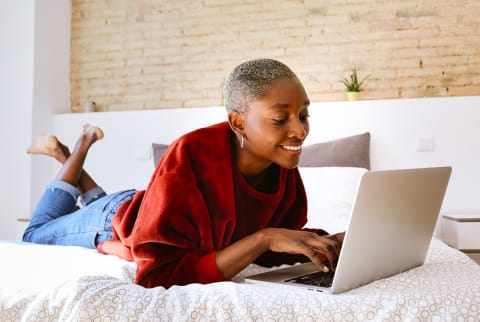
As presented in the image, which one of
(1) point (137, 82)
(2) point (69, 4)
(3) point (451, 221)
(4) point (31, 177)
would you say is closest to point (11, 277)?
(3) point (451, 221)

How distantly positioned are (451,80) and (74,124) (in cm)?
252

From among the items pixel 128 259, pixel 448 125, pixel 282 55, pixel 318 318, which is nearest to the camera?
pixel 318 318

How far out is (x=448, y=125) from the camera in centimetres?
316

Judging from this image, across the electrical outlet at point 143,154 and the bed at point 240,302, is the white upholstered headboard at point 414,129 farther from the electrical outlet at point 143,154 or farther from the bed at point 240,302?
the bed at point 240,302

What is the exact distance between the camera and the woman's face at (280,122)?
1335mm

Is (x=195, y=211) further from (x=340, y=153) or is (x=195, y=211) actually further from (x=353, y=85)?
(x=353, y=85)

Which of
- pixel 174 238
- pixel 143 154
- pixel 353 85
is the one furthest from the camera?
pixel 143 154

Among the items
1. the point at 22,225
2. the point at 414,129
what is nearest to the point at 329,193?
the point at 414,129

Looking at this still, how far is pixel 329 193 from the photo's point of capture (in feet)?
8.86

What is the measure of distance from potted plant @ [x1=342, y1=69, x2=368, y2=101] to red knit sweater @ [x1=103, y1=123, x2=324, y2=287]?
1943 mm

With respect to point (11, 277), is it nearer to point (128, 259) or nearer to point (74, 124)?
point (128, 259)

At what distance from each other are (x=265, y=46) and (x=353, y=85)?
685 millimetres

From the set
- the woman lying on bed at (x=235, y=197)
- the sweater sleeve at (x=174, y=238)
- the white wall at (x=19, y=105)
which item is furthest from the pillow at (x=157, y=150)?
the sweater sleeve at (x=174, y=238)

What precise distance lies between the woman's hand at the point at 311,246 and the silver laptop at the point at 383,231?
41mm
